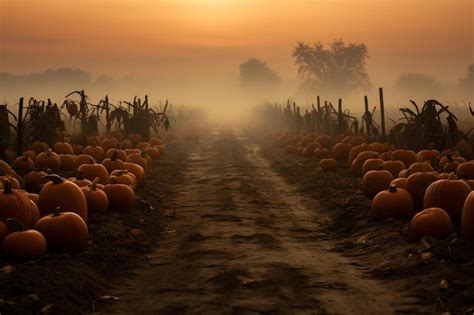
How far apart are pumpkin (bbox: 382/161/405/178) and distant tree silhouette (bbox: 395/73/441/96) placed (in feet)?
556

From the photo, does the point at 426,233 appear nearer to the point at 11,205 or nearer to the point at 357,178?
the point at 11,205

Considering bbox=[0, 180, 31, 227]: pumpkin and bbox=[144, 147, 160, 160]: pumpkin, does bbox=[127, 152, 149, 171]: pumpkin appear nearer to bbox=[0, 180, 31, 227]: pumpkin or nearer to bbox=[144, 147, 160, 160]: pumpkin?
bbox=[144, 147, 160, 160]: pumpkin

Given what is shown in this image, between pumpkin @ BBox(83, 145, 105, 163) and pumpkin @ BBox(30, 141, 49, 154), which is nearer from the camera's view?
pumpkin @ BBox(83, 145, 105, 163)

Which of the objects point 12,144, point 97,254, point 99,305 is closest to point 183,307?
point 99,305

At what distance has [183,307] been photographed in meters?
6.59

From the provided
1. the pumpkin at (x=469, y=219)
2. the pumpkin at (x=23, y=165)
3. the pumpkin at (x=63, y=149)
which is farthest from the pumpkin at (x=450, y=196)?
the pumpkin at (x=63, y=149)

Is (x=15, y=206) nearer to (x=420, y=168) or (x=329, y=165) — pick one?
(x=420, y=168)

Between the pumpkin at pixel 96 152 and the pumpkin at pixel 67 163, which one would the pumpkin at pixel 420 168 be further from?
the pumpkin at pixel 96 152

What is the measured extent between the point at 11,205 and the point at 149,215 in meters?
4.27

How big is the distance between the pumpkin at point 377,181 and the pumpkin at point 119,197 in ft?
16.9

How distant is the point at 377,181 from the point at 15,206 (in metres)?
7.67

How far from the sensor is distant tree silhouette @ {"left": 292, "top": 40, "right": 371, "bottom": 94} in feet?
A: 382

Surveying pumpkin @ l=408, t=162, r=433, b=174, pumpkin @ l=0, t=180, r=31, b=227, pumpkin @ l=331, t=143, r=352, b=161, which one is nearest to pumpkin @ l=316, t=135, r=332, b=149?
pumpkin @ l=331, t=143, r=352, b=161

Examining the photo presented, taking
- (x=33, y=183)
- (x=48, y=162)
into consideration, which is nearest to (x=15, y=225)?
(x=33, y=183)
